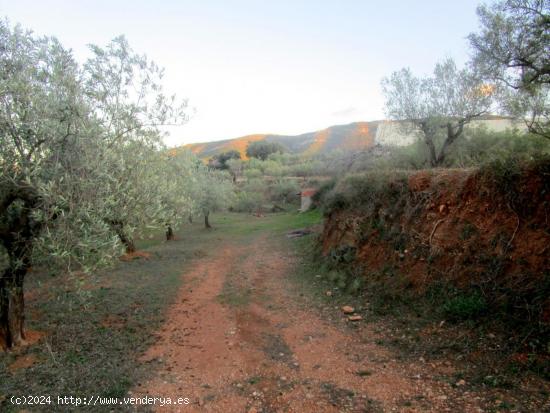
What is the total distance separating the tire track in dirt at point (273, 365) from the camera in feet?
17.2

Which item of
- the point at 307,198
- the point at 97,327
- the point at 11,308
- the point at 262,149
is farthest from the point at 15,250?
the point at 262,149

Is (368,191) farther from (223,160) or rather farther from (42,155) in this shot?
(223,160)

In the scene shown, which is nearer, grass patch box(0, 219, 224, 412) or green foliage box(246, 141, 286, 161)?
grass patch box(0, 219, 224, 412)

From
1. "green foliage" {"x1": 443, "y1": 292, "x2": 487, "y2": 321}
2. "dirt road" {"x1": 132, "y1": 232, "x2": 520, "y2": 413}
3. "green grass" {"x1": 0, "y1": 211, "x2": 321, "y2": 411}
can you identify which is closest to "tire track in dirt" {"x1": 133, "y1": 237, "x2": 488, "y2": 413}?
"dirt road" {"x1": 132, "y1": 232, "x2": 520, "y2": 413}

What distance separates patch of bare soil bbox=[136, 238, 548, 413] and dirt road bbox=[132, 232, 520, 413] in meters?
0.02

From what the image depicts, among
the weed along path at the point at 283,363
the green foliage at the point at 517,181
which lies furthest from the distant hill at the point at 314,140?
the weed along path at the point at 283,363

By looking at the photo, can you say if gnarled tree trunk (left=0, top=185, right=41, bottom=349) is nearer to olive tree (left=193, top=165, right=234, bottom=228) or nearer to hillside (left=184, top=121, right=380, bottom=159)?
olive tree (left=193, top=165, right=234, bottom=228)

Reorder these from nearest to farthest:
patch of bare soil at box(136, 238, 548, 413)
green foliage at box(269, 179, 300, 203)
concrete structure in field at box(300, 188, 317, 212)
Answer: patch of bare soil at box(136, 238, 548, 413) < concrete structure in field at box(300, 188, 317, 212) < green foliage at box(269, 179, 300, 203)

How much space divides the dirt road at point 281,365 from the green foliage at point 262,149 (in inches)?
2876

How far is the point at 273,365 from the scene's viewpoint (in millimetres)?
6469

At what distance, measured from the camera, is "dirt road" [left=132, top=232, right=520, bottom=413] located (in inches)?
205

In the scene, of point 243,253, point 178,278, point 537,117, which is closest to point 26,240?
point 178,278

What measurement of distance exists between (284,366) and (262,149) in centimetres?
7850

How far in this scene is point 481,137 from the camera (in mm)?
17578
